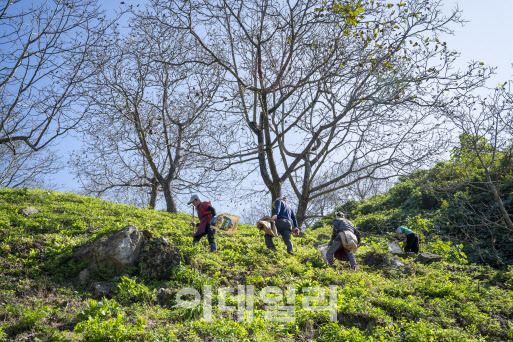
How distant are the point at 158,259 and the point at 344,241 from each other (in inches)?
179

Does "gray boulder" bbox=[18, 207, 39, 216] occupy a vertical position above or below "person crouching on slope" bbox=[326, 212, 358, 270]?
above

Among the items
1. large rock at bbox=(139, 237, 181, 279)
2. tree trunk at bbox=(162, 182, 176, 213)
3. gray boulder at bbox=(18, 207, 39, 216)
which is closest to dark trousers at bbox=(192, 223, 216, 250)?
large rock at bbox=(139, 237, 181, 279)

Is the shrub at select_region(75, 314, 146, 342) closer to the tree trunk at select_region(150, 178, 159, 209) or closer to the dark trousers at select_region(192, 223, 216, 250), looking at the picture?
the dark trousers at select_region(192, 223, 216, 250)

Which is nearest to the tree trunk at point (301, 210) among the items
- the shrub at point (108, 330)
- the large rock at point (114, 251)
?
the large rock at point (114, 251)

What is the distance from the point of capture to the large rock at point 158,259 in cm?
678

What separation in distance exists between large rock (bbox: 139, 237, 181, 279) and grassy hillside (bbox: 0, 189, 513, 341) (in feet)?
0.54

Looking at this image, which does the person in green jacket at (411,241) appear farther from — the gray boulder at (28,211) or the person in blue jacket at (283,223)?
the gray boulder at (28,211)

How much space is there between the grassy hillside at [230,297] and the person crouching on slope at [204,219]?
381 mm

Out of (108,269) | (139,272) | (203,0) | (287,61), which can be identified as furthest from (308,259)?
(203,0)

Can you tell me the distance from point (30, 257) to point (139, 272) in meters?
2.34

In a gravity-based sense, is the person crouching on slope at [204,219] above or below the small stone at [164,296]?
above

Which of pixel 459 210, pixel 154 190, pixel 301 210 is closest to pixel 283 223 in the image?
pixel 301 210

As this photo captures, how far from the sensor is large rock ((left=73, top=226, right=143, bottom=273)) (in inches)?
270

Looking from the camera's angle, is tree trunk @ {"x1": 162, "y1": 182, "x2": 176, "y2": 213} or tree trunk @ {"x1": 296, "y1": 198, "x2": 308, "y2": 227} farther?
tree trunk @ {"x1": 162, "y1": 182, "x2": 176, "y2": 213}
